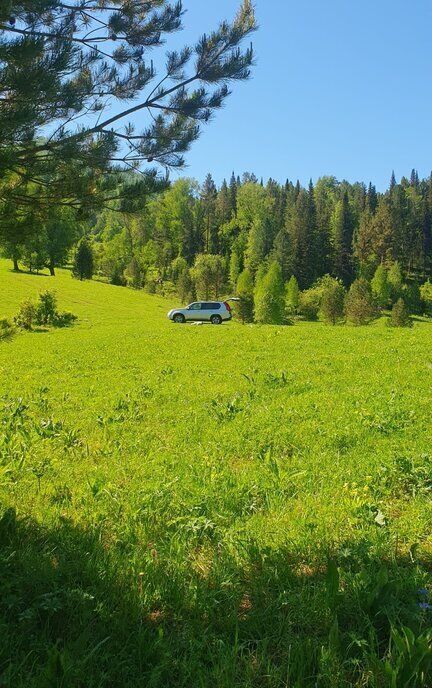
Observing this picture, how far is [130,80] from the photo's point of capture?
4.15 meters

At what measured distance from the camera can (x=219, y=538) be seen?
3.75 meters

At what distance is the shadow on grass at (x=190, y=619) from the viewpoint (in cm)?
233

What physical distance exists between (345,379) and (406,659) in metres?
7.74

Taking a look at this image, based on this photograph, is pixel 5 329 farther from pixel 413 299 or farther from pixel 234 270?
pixel 234 270

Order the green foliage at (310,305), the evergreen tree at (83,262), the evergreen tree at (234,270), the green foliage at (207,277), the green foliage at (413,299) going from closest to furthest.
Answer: the evergreen tree at (83,262)
the green foliage at (310,305)
the green foliage at (207,277)
the green foliage at (413,299)
the evergreen tree at (234,270)

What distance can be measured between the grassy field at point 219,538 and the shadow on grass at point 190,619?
1cm

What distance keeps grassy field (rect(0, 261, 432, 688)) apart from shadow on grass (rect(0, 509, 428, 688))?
0.04 ft

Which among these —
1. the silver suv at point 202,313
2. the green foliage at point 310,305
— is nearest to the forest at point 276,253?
the green foliage at point 310,305

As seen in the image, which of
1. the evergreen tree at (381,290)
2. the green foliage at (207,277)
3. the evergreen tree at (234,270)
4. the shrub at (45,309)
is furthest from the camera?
the evergreen tree at (234,270)

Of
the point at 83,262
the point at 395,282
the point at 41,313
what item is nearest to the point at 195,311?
the point at 41,313

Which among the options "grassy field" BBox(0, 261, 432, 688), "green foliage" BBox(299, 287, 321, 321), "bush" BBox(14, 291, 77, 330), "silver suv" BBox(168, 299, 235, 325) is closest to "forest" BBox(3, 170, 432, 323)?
"green foliage" BBox(299, 287, 321, 321)

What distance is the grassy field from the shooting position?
7.95 feet

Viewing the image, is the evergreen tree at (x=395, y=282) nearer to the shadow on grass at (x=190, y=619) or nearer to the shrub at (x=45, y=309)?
the shrub at (x=45, y=309)

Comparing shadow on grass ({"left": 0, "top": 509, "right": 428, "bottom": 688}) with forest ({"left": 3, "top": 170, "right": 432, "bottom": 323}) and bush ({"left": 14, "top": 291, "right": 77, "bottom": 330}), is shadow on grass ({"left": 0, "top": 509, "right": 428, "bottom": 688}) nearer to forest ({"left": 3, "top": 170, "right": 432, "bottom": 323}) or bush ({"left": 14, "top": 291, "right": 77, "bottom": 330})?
bush ({"left": 14, "top": 291, "right": 77, "bottom": 330})
